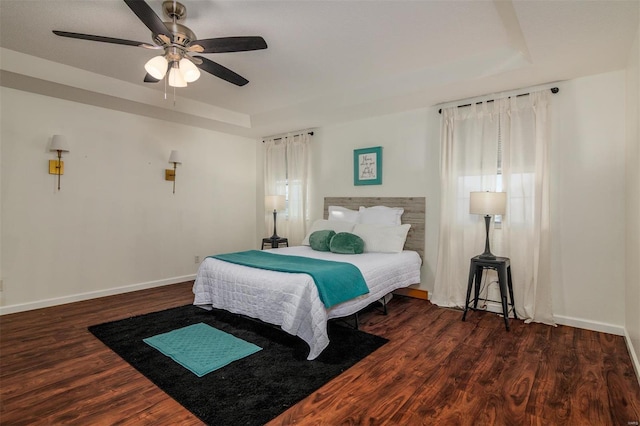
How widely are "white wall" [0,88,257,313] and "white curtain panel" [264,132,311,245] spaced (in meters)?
0.66

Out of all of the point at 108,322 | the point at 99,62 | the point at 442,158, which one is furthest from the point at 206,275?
the point at 442,158

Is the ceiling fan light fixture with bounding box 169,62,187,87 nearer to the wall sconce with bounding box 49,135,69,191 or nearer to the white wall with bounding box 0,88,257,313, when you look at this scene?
the wall sconce with bounding box 49,135,69,191

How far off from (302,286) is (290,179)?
3191mm

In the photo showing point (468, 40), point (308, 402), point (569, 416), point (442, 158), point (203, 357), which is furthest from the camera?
Result: point (442, 158)

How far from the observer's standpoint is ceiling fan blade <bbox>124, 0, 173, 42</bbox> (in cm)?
185

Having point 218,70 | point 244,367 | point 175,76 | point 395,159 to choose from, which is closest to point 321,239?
point 395,159

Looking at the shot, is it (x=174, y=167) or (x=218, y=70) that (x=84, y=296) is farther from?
(x=218, y=70)

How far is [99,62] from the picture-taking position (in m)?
3.36

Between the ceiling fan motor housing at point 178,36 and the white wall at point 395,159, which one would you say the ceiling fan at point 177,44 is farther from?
the white wall at point 395,159

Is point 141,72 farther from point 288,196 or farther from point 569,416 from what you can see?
point 569,416

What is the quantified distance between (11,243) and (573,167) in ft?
19.1

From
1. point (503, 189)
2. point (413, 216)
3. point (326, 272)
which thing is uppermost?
point (503, 189)

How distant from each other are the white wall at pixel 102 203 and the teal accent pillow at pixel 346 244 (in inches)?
100

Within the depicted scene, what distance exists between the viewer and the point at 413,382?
7.17 ft
